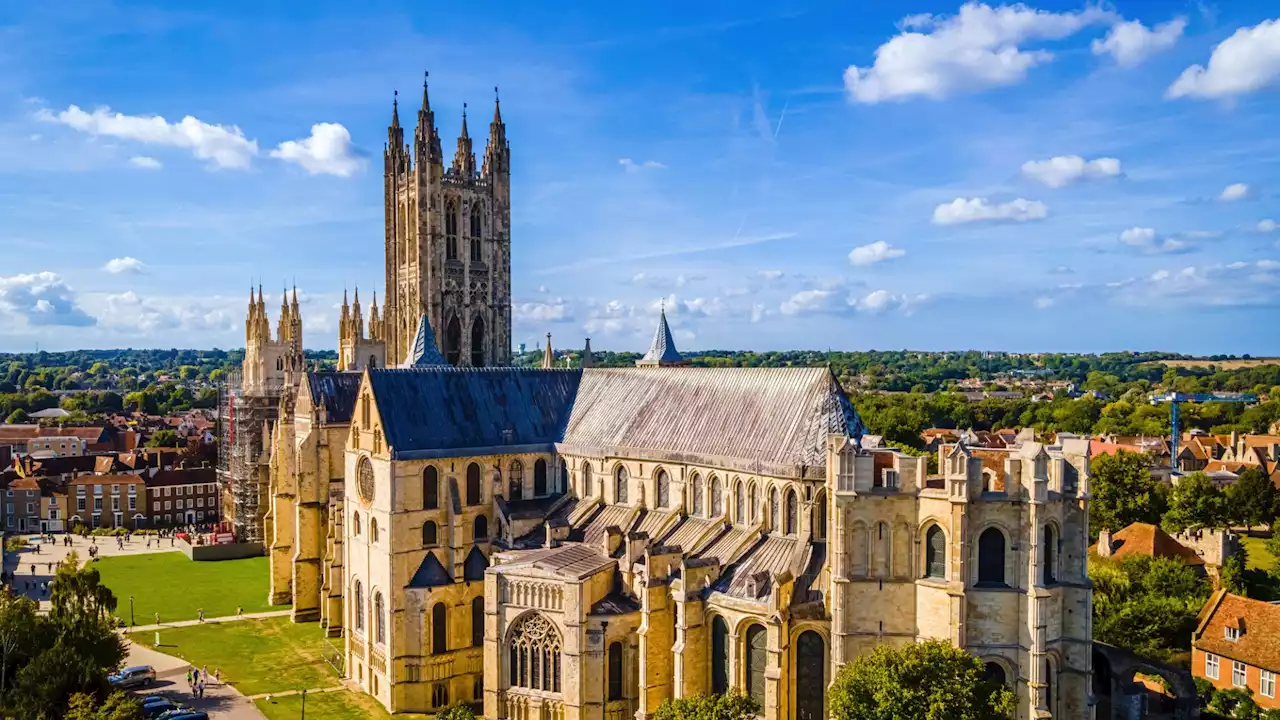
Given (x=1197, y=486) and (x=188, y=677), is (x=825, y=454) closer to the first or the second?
(x=188, y=677)

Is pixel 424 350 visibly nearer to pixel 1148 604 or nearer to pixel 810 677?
pixel 810 677

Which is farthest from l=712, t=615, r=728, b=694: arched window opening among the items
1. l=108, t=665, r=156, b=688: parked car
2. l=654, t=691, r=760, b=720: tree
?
l=108, t=665, r=156, b=688: parked car

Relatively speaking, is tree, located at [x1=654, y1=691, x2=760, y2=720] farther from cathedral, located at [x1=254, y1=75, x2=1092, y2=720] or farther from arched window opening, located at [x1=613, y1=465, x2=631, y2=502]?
arched window opening, located at [x1=613, y1=465, x2=631, y2=502]

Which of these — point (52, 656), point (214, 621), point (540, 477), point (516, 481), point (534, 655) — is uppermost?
point (540, 477)

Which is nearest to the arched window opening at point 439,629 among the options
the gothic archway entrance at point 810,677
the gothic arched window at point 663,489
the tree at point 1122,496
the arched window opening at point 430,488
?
the arched window opening at point 430,488

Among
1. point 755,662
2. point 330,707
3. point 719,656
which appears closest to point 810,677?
point 755,662

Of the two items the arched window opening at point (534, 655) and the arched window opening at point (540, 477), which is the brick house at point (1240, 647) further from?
the arched window opening at point (540, 477)
